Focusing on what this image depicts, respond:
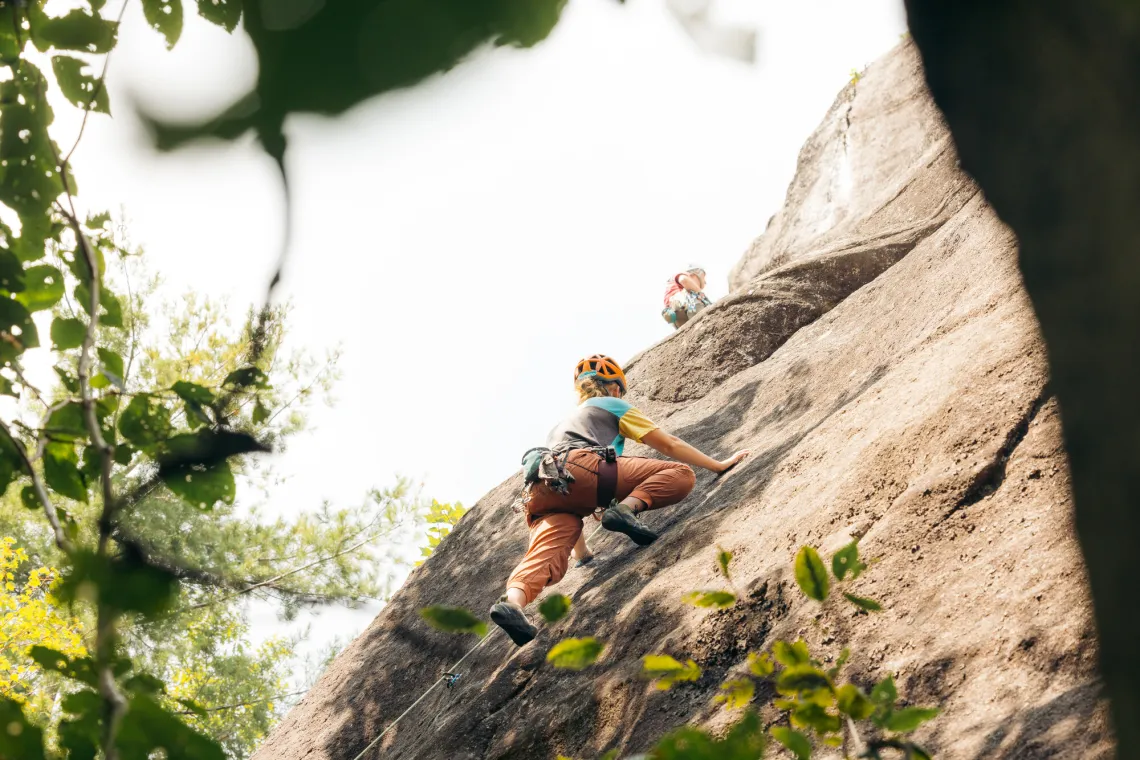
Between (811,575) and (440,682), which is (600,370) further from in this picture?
(811,575)

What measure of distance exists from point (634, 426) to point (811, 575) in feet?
13.8

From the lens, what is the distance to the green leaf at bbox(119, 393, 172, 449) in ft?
6.05

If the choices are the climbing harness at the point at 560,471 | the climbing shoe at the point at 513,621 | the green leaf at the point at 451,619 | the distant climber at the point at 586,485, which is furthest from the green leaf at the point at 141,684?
the climbing harness at the point at 560,471

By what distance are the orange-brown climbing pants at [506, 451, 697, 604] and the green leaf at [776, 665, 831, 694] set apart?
3502 mm

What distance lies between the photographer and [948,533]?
328 cm

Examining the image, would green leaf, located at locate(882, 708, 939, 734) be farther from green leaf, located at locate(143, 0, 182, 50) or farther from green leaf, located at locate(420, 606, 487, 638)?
green leaf, located at locate(143, 0, 182, 50)

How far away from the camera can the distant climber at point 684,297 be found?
1245 centimetres

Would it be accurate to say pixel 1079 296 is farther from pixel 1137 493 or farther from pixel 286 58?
pixel 286 58

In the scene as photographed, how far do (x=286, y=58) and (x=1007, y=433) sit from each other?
11.1 ft

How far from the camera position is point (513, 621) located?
483cm

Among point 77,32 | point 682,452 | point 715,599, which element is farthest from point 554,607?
point 682,452

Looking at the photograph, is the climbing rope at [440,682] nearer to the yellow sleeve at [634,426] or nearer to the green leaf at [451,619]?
the yellow sleeve at [634,426]

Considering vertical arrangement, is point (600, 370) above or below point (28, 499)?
below

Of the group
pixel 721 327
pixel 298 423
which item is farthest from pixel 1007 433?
pixel 298 423
